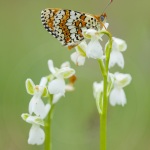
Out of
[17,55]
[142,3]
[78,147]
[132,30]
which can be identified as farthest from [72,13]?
[142,3]

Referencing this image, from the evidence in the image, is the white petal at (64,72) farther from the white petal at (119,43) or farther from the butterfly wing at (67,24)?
the white petal at (119,43)

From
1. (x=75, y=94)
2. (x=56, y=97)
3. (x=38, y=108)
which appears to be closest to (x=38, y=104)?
(x=38, y=108)

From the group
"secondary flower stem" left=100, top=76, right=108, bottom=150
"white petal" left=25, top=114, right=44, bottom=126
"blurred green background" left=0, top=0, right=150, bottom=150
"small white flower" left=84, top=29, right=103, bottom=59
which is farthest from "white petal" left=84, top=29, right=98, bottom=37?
"blurred green background" left=0, top=0, right=150, bottom=150

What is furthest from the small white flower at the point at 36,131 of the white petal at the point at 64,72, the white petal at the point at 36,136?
the white petal at the point at 64,72

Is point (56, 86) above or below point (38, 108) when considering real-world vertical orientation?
above

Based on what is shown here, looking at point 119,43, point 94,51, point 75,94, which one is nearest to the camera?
point 94,51

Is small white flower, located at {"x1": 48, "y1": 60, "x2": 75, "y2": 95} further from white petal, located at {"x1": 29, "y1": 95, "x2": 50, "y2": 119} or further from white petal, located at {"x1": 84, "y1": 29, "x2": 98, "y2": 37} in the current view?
white petal, located at {"x1": 84, "y1": 29, "x2": 98, "y2": 37}

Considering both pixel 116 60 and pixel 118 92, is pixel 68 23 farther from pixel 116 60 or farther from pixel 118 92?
pixel 118 92
